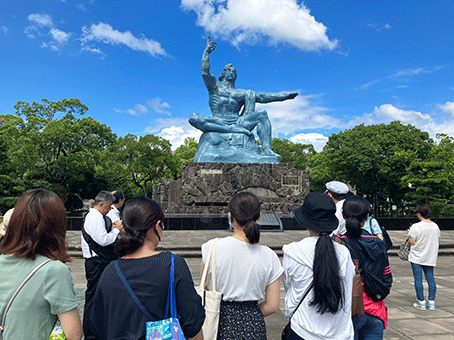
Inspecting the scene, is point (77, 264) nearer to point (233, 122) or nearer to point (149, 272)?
point (149, 272)

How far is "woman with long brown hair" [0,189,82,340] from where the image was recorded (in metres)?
1.47

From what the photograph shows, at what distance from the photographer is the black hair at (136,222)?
1.62 metres

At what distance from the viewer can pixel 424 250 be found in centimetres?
439

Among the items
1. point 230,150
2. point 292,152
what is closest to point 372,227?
point 230,150

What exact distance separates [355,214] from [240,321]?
3.72 feet

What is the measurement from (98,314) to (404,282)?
5.67 metres

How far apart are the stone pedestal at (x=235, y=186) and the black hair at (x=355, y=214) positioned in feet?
39.7

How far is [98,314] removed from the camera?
161 centimetres

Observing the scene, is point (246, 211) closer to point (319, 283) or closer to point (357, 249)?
point (319, 283)

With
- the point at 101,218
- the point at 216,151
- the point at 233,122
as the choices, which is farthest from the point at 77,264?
the point at 233,122

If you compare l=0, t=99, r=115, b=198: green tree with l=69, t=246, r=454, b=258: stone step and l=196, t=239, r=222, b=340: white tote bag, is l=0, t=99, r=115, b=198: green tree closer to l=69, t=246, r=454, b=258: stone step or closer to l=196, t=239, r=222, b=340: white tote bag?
l=69, t=246, r=454, b=258: stone step

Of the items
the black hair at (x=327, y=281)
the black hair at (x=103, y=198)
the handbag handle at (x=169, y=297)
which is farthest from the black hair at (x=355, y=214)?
the black hair at (x=103, y=198)

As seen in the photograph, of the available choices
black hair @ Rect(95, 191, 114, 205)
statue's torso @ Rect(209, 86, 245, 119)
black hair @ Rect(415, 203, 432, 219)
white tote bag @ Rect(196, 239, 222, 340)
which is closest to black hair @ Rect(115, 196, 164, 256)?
white tote bag @ Rect(196, 239, 222, 340)

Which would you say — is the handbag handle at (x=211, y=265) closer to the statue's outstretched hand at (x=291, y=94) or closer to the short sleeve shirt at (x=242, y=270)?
the short sleeve shirt at (x=242, y=270)
